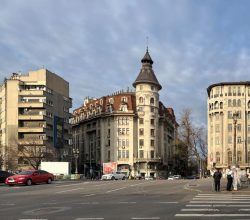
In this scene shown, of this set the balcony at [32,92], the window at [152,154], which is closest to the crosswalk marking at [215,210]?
the balcony at [32,92]

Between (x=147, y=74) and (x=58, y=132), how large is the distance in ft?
94.1

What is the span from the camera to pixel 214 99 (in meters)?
141

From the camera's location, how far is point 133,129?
433ft

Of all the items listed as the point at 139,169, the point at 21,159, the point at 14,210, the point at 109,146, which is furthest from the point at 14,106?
the point at 14,210

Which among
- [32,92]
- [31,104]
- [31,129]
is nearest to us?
[31,129]

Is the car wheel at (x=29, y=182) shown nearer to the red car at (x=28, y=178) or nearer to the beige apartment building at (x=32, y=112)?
the red car at (x=28, y=178)

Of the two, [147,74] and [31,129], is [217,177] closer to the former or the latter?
[31,129]

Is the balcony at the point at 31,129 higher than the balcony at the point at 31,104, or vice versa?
the balcony at the point at 31,104

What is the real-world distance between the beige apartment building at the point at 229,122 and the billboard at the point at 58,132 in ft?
137

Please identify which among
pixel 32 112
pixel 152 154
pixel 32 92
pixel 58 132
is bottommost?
pixel 152 154

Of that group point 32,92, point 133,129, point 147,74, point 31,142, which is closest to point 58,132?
point 32,92

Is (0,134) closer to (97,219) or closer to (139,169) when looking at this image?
(139,169)

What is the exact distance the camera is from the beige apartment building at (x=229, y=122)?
5354 inches

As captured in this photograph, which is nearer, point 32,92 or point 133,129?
point 32,92
